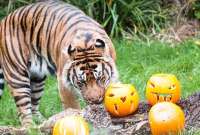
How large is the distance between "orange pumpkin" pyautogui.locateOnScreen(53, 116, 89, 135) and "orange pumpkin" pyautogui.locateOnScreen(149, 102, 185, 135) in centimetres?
48

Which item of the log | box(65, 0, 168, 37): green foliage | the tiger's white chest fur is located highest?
box(65, 0, 168, 37): green foliage

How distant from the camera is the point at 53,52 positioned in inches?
262

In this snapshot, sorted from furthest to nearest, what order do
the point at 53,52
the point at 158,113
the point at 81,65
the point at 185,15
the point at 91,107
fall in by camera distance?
the point at 185,15 < the point at 53,52 < the point at 81,65 < the point at 91,107 < the point at 158,113

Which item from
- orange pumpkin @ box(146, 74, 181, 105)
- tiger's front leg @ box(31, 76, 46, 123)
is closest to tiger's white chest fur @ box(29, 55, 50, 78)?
tiger's front leg @ box(31, 76, 46, 123)

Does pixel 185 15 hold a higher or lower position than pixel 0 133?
higher

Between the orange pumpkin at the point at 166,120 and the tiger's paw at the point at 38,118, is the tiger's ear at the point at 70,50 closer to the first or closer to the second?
the tiger's paw at the point at 38,118

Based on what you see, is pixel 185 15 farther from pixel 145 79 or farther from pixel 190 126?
pixel 190 126

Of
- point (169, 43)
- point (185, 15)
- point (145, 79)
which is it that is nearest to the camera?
point (145, 79)

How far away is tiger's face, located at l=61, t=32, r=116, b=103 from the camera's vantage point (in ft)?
19.6

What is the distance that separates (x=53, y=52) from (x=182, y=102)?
5.50 ft

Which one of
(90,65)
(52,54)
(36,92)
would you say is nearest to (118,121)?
(90,65)

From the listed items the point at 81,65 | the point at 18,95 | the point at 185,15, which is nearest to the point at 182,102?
the point at 81,65

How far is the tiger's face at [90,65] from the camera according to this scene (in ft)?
19.6

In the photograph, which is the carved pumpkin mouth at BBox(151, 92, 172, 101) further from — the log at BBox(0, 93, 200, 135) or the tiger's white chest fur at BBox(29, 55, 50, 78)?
the tiger's white chest fur at BBox(29, 55, 50, 78)
